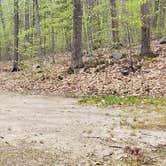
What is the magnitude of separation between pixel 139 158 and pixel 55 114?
3.88 metres

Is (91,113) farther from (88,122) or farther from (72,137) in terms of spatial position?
(72,137)

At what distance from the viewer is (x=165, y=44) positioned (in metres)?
18.6

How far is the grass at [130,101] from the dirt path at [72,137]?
2.31ft

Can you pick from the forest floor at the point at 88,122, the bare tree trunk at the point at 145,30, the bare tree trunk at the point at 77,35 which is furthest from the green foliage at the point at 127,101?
the bare tree trunk at the point at 77,35

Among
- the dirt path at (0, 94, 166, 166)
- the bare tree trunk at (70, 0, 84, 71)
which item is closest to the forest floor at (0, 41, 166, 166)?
the dirt path at (0, 94, 166, 166)

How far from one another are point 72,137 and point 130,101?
149 inches

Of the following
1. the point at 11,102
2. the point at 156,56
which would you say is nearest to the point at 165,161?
the point at 11,102

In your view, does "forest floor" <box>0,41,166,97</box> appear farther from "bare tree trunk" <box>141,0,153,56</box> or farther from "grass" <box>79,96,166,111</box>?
"grass" <box>79,96,166,111</box>

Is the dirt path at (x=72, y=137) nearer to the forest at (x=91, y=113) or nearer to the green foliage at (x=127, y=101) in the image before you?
the forest at (x=91, y=113)

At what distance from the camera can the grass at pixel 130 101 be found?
31.4ft

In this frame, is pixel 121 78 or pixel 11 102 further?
pixel 121 78

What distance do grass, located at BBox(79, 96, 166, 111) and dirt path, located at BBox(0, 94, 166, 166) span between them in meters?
0.70

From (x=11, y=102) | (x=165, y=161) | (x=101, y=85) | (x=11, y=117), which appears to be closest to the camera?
(x=165, y=161)

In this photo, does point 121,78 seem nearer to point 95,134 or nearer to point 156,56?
point 156,56
